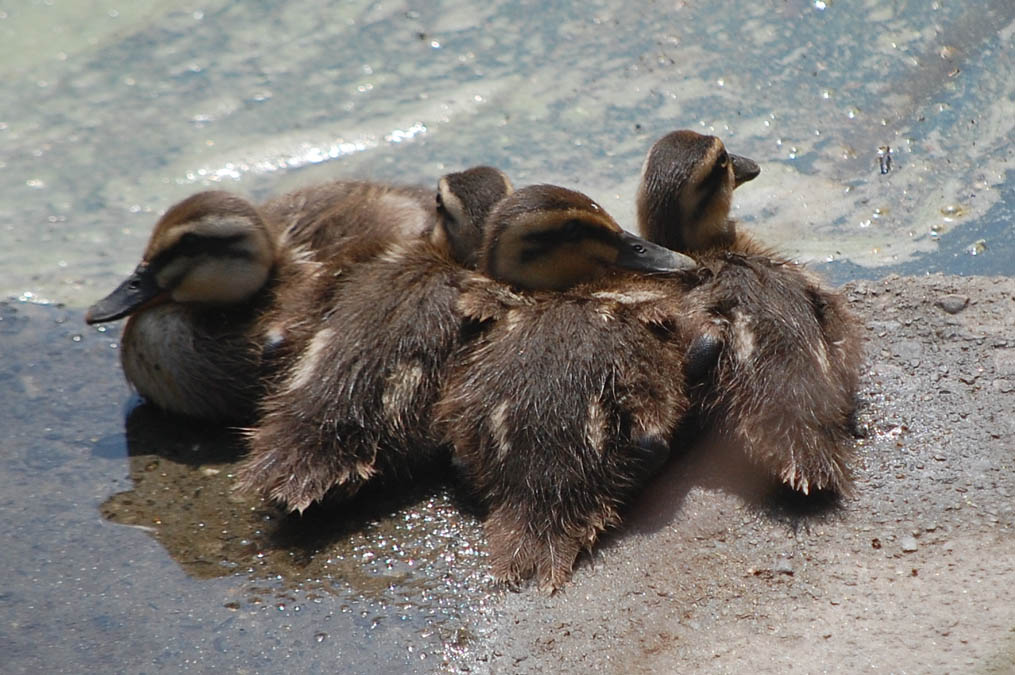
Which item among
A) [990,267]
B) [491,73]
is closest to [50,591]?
[990,267]

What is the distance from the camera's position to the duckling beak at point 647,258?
4.16 metres

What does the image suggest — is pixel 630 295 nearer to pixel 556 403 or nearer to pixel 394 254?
pixel 556 403

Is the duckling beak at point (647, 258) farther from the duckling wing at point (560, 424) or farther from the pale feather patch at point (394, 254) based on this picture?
the pale feather patch at point (394, 254)

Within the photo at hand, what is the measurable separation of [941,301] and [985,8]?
277 centimetres

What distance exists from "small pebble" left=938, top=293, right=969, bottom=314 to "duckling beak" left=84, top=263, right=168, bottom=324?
281cm

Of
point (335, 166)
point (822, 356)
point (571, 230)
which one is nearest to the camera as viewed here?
point (822, 356)

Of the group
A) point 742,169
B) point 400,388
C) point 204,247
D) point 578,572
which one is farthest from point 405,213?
point 578,572

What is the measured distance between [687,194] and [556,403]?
1.16m

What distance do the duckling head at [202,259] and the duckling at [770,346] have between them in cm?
144

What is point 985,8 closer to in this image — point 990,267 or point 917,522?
point 990,267

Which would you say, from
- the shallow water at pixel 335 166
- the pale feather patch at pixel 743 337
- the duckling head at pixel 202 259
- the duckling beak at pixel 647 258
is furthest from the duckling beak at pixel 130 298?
the pale feather patch at pixel 743 337

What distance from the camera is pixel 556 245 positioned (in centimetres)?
416

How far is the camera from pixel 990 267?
16.8 ft

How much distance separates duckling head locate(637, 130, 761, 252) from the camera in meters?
4.43
